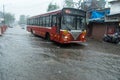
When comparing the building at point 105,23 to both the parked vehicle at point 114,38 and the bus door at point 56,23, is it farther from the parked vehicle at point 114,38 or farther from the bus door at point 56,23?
the bus door at point 56,23

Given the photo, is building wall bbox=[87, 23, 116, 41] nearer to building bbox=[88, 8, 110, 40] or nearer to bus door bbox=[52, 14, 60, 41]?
building bbox=[88, 8, 110, 40]

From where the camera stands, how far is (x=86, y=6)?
40375 millimetres

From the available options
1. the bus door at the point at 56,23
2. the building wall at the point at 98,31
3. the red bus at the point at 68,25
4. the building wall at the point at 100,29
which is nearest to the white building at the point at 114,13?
the building wall at the point at 100,29

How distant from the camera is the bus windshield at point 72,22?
14.8 m

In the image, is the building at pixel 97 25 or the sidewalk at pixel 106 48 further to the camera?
the building at pixel 97 25

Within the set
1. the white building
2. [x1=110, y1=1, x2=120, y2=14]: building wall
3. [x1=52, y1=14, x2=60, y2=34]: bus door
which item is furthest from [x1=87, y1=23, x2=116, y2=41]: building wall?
[x1=52, y1=14, x2=60, y2=34]: bus door

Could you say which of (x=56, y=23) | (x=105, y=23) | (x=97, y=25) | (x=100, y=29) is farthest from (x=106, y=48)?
(x=97, y=25)

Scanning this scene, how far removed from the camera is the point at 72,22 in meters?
15.2

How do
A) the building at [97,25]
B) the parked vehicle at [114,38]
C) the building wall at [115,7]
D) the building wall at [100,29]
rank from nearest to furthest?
the parked vehicle at [114,38]
the building wall at [115,7]
the building wall at [100,29]
the building at [97,25]

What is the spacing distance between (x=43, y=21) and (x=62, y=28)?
20.3 ft

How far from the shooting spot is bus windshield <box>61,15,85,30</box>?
14.8 meters

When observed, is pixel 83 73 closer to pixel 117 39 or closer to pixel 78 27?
pixel 78 27

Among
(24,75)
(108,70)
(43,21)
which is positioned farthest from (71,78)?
(43,21)

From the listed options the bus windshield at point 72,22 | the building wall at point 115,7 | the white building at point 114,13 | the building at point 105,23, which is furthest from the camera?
the building wall at point 115,7
